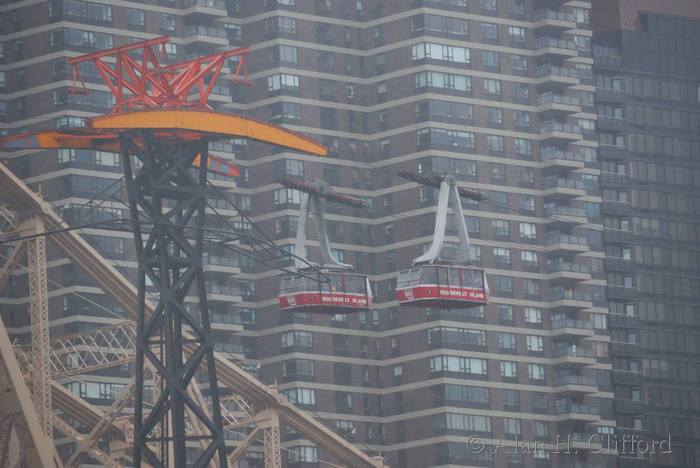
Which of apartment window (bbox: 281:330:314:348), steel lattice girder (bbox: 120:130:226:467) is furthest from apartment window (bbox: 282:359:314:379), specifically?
steel lattice girder (bbox: 120:130:226:467)

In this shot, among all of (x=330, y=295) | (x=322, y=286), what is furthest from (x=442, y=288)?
(x=322, y=286)

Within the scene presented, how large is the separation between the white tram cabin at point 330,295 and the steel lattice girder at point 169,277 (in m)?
24.1

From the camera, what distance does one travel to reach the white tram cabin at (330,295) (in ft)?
486

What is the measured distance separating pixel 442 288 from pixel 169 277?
29.6 metres

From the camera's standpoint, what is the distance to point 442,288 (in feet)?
487

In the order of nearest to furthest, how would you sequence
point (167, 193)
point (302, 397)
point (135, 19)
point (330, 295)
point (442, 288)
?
point (167, 193)
point (330, 295)
point (442, 288)
point (302, 397)
point (135, 19)

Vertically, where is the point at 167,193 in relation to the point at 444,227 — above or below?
above

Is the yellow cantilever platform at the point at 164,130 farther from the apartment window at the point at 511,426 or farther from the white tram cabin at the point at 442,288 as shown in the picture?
the apartment window at the point at 511,426

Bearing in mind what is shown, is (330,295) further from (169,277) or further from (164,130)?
(164,130)

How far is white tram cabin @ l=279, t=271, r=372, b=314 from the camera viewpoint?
148 metres

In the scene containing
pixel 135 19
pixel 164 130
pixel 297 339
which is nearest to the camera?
pixel 164 130

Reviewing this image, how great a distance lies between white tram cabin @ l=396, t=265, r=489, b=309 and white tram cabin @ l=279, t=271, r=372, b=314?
7.95ft

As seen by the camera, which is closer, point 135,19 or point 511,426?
point 135,19

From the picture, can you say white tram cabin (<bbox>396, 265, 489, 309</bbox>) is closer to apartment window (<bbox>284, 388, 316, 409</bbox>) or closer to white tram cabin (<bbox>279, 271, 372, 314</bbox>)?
white tram cabin (<bbox>279, 271, 372, 314</bbox>)
